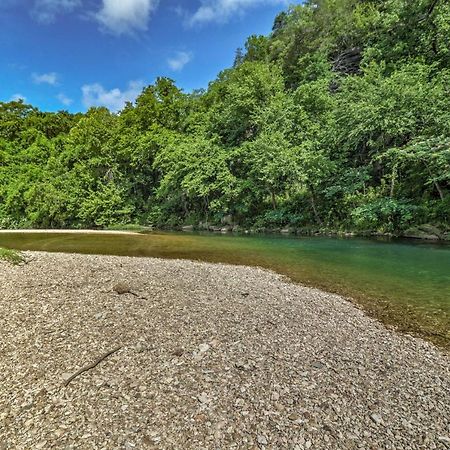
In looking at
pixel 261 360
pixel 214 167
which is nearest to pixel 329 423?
pixel 261 360

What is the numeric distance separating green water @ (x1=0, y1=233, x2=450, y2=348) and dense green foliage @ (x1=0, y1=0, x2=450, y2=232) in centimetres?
725

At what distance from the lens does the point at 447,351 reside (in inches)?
221

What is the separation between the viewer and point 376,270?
39.2ft

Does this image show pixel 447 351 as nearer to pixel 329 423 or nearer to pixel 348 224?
pixel 329 423

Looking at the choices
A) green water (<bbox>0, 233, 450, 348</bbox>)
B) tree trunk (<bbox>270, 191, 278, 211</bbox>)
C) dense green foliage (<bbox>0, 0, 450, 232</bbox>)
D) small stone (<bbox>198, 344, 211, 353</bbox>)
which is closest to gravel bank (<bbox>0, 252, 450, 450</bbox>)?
small stone (<bbox>198, 344, 211, 353</bbox>)

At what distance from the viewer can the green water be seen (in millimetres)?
7402

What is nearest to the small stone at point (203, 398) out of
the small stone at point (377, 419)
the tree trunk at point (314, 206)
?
the small stone at point (377, 419)

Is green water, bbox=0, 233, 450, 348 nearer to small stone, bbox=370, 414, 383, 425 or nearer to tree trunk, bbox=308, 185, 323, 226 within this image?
small stone, bbox=370, 414, 383, 425

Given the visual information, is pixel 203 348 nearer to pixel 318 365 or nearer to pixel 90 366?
pixel 90 366

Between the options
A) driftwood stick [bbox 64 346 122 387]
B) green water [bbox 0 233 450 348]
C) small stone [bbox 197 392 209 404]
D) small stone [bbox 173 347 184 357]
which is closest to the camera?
small stone [bbox 197 392 209 404]

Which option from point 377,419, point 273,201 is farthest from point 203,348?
point 273,201

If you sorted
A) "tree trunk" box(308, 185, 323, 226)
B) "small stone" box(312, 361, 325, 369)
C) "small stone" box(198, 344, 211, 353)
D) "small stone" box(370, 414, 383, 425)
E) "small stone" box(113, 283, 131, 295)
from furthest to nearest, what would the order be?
"tree trunk" box(308, 185, 323, 226), "small stone" box(113, 283, 131, 295), "small stone" box(198, 344, 211, 353), "small stone" box(312, 361, 325, 369), "small stone" box(370, 414, 383, 425)

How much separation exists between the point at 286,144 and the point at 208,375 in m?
26.4

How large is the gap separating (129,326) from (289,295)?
4.43 meters
